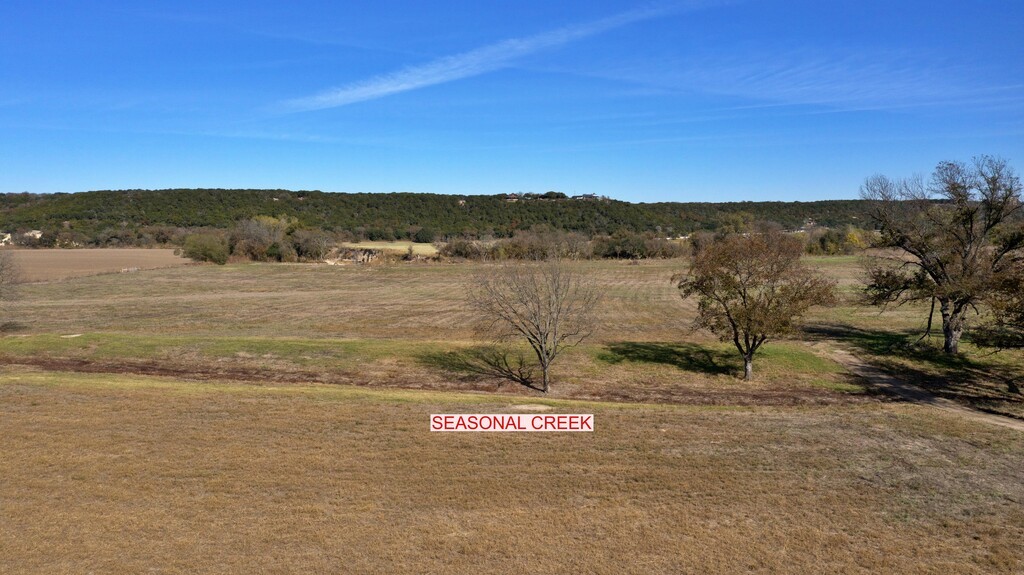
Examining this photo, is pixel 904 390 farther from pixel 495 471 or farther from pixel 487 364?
pixel 495 471

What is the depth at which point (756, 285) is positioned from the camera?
25812 millimetres

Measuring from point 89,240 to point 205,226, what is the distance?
27215 mm

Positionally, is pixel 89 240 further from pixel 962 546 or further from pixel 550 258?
pixel 962 546

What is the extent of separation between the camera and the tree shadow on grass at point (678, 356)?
Result: 92.4 ft

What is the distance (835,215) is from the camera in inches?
7328

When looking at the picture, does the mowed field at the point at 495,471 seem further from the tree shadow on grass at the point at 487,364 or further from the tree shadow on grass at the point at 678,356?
the tree shadow on grass at the point at 487,364

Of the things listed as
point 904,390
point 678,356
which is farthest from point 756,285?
point 904,390

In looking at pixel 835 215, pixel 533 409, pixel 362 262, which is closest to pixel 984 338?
pixel 533 409

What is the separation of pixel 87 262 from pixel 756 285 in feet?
323

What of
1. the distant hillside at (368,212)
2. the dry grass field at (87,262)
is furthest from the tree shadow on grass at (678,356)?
the distant hillside at (368,212)

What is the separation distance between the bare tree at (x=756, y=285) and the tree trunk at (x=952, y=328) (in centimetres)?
892

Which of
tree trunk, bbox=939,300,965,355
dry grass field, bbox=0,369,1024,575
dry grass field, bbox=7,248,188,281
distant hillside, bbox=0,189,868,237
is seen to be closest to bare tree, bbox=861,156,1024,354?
tree trunk, bbox=939,300,965,355

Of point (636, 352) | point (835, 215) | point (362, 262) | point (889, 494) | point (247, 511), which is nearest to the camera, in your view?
point (247, 511)

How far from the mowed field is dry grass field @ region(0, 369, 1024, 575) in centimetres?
6
